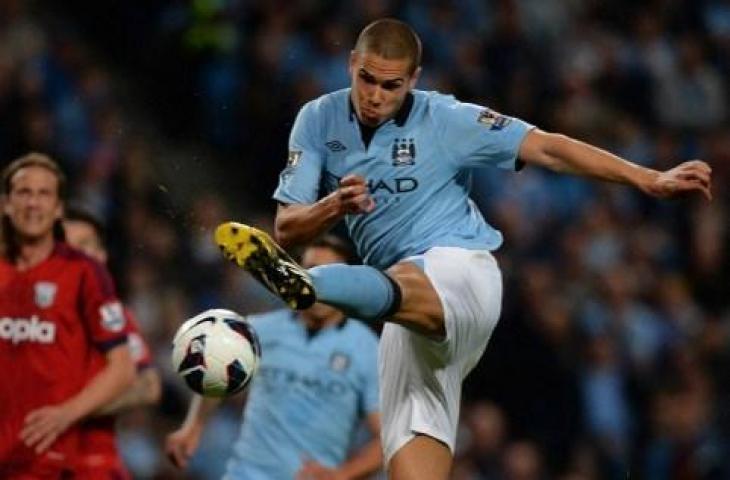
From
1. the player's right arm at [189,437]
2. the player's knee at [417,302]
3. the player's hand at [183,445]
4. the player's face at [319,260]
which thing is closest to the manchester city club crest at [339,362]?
the player's face at [319,260]

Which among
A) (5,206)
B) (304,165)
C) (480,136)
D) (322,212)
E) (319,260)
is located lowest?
(319,260)

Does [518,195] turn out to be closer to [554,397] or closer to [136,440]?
[554,397]

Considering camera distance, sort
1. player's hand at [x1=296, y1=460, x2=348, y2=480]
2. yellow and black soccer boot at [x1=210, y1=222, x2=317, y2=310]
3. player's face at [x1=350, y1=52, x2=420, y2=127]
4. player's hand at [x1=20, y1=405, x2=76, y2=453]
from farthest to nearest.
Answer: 1. player's hand at [x1=296, y1=460, x2=348, y2=480]
2. player's hand at [x1=20, y1=405, x2=76, y2=453]
3. player's face at [x1=350, y1=52, x2=420, y2=127]
4. yellow and black soccer boot at [x1=210, y1=222, x2=317, y2=310]

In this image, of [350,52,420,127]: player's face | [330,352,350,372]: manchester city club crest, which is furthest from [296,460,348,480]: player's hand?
[350,52,420,127]: player's face

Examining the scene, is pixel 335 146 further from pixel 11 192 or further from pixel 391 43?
pixel 11 192

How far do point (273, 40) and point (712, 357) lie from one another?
12.6ft

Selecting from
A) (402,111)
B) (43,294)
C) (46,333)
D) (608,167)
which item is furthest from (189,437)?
(608,167)

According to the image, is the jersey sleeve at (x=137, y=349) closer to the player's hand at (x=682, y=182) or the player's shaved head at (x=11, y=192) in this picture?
the player's shaved head at (x=11, y=192)

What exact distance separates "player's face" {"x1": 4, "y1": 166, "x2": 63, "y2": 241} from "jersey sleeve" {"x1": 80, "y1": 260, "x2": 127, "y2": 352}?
26cm

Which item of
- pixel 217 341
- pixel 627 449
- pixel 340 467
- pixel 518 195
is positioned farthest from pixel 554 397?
pixel 217 341

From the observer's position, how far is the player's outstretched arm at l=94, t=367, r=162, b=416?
7887mm

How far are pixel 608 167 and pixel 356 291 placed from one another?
1023mm

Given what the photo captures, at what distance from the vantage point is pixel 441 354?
22.9 feet

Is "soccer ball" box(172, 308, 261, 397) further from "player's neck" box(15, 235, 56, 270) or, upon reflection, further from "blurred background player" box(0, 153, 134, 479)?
"player's neck" box(15, 235, 56, 270)
